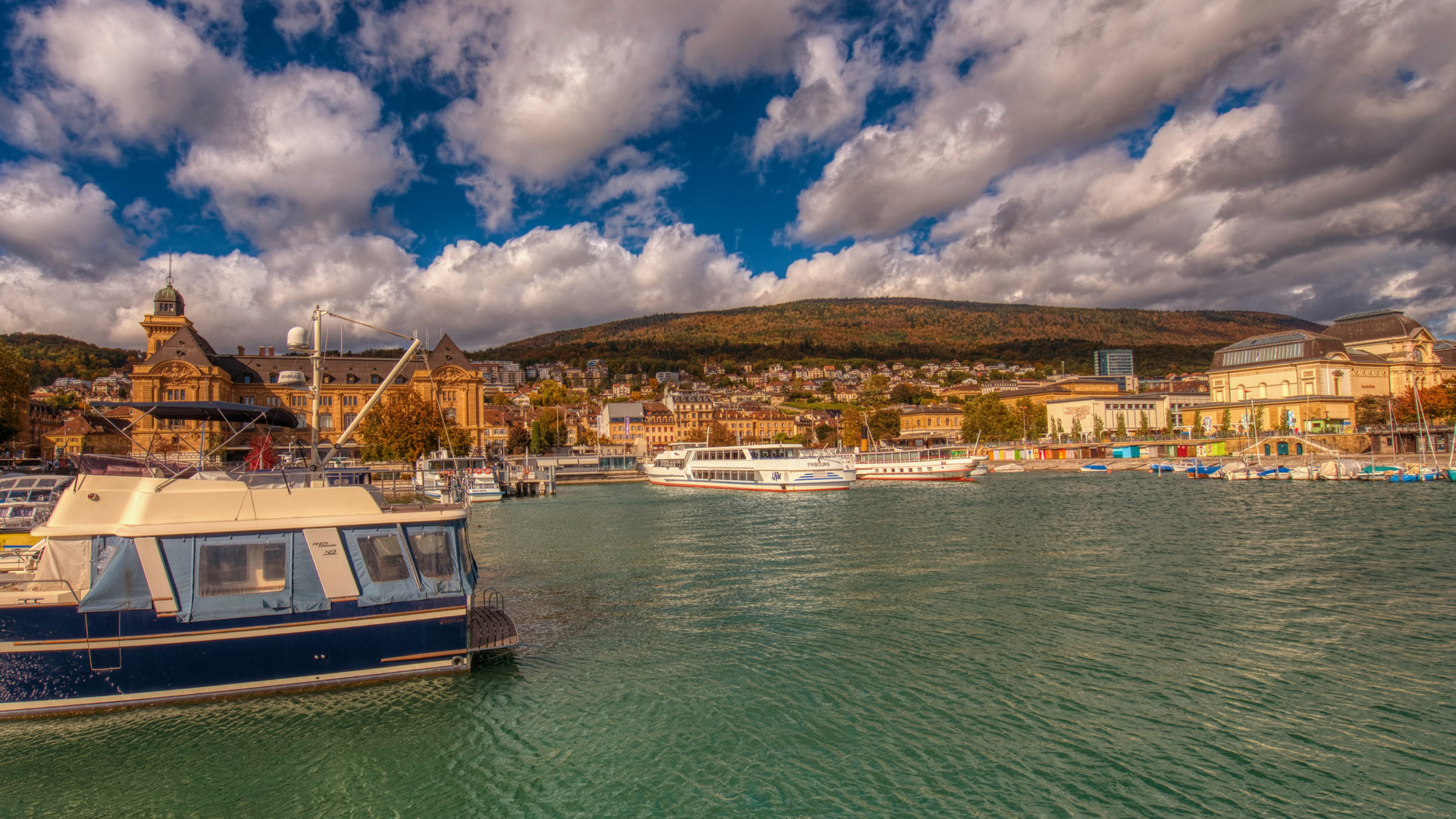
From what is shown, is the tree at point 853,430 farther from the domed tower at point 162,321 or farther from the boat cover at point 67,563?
the boat cover at point 67,563

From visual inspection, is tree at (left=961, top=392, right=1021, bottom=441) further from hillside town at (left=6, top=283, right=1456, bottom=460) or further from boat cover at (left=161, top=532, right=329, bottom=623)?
boat cover at (left=161, top=532, right=329, bottom=623)

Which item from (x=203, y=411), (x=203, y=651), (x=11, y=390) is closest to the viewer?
(x=203, y=651)

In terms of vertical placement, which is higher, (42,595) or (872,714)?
(42,595)

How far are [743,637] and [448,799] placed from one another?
7.16m

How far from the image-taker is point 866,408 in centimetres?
15638

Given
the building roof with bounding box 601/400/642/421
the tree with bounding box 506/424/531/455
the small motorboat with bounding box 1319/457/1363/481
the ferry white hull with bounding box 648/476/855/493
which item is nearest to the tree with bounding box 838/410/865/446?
the building roof with bounding box 601/400/642/421

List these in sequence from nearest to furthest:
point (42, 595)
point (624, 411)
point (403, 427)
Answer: point (42, 595), point (403, 427), point (624, 411)

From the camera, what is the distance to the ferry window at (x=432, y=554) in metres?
11.8

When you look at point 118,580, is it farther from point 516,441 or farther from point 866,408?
point 866,408

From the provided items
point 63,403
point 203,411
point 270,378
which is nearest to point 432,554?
point 203,411

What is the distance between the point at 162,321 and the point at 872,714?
114622mm

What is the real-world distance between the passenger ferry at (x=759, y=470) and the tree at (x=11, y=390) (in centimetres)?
4816

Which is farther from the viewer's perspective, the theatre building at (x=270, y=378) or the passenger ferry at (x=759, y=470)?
the theatre building at (x=270, y=378)

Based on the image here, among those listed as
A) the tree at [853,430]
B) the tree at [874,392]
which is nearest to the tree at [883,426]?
the tree at [853,430]
